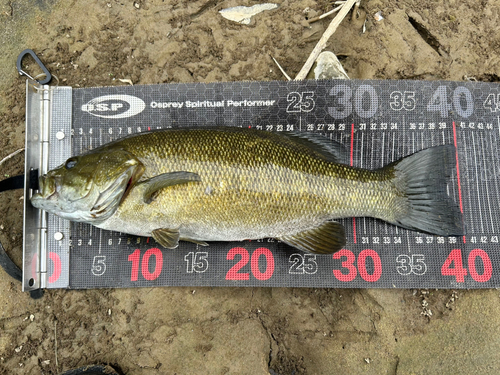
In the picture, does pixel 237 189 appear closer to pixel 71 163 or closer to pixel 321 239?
pixel 321 239

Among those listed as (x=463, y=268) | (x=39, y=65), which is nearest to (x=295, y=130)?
(x=463, y=268)

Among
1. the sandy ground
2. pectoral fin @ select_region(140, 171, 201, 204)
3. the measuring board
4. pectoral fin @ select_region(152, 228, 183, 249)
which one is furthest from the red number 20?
pectoral fin @ select_region(140, 171, 201, 204)

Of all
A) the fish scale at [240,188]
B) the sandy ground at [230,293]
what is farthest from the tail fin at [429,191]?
the sandy ground at [230,293]

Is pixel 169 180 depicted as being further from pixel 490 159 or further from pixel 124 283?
pixel 490 159

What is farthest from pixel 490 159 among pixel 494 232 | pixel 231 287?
pixel 231 287

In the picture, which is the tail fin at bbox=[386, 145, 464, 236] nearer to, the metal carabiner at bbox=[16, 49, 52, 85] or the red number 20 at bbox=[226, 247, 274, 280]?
the red number 20 at bbox=[226, 247, 274, 280]
